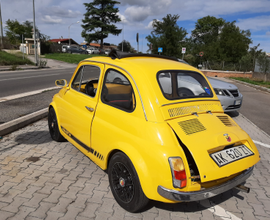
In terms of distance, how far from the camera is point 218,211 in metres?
2.87

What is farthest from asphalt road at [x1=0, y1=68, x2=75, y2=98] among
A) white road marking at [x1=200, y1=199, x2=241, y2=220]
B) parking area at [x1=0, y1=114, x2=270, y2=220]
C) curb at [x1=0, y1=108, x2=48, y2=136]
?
white road marking at [x1=200, y1=199, x2=241, y2=220]

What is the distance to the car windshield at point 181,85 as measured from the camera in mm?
2971

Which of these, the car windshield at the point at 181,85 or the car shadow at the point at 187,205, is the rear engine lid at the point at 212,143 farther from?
the car shadow at the point at 187,205

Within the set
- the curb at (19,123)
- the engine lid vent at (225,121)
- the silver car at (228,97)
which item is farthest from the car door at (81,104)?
the silver car at (228,97)

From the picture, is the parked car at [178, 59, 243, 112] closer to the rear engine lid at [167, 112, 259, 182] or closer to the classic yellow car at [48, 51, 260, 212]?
the classic yellow car at [48, 51, 260, 212]

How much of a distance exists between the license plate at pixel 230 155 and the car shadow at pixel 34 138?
3497 millimetres

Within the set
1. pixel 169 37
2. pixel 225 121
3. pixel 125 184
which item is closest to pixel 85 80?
pixel 125 184

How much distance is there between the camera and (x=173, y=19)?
3688cm

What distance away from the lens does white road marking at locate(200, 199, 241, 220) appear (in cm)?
277

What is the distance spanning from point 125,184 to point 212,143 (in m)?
1.09

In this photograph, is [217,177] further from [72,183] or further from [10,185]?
[10,185]

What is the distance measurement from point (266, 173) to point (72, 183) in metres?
3.17

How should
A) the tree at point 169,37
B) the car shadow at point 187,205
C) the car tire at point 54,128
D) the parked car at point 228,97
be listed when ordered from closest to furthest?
the car shadow at point 187,205
the car tire at point 54,128
the parked car at point 228,97
the tree at point 169,37

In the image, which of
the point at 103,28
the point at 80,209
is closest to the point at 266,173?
the point at 80,209
